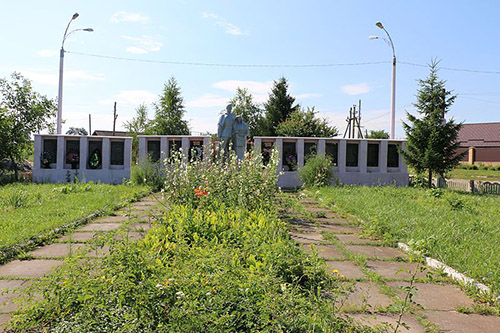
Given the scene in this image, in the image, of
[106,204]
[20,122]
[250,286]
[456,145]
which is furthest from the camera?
[20,122]

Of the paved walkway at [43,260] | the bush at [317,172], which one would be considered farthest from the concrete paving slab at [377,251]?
the bush at [317,172]

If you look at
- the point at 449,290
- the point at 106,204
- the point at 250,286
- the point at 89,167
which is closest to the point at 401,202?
the point at 449,290

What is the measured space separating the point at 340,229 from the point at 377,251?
1.41m

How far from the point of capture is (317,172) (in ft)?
43.0

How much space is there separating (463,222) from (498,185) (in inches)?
415

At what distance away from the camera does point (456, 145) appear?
46.5 feet

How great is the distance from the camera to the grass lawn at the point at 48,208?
5.54 meters

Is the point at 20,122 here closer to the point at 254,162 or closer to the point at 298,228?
the point at 254,162

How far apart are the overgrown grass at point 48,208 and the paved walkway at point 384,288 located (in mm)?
3811

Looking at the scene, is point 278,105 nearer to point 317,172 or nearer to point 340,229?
point 317,172

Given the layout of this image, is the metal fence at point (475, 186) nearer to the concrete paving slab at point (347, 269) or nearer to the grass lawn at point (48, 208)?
the grass lawn at point (48, 208)

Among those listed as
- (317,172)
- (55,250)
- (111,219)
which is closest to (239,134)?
(317,172)

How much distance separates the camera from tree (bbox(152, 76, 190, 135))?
1570 inches

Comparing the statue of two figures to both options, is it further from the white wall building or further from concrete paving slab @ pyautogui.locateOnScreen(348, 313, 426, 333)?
concrete paving slab @ pyautogui.locateOnScreen(348, 313, 426, 333)
